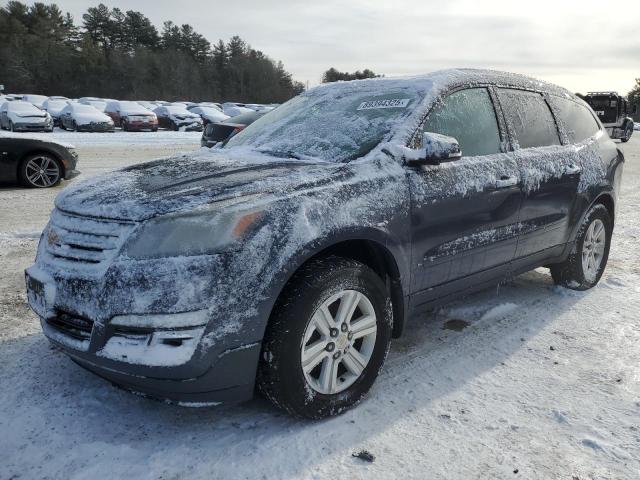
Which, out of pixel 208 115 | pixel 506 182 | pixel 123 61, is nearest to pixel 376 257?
pixel 506 182

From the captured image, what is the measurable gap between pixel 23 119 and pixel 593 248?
20.2 metres

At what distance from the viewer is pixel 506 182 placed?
351 cm

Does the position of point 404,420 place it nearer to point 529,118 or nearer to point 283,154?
point 283,154

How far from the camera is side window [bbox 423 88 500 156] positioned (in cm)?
327

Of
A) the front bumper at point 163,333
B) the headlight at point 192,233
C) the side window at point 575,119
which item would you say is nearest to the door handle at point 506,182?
the side window at point 575,119

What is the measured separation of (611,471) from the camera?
2.33 m

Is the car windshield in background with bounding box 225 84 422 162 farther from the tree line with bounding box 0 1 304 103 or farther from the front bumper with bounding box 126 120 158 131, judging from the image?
the tree line with bounding box 0 1 304 103

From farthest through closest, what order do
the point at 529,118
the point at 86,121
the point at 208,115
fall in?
the point at 208,115 → the point at 86,121 → the point at 529,118

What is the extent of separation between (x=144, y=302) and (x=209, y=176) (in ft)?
2.75

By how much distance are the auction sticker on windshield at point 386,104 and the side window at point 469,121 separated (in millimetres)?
186

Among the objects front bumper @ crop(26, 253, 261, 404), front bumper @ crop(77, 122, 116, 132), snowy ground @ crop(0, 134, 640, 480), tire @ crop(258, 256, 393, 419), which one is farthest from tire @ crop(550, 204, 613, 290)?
front bumper @ crop(77, 122, 116, 132)

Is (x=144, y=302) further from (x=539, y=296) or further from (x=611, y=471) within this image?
(x=539, y=296)

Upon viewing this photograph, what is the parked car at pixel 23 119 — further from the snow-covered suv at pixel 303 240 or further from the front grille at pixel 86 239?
the front grille at pixel 86 239

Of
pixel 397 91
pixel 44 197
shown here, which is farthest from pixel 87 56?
pixel 397 91
